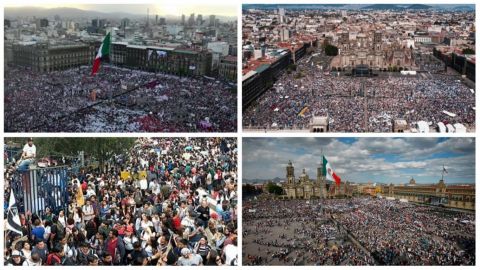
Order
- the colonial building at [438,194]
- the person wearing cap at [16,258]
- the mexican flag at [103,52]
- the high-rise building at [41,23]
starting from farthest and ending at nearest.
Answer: the mexican flag at [103,52] < the high-rise building at [41,23] < the person wearing cap at [16,258] < the colonial building at [438,194]

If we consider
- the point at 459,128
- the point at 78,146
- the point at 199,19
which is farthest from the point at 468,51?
the point at 78,146

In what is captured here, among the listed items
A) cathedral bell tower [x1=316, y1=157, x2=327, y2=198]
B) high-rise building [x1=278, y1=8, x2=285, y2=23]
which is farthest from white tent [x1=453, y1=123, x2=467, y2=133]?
high-rise building [x1=278, y1=8, x2=285, y2=23]

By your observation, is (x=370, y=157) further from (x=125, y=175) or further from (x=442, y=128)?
(x=125, y=175)

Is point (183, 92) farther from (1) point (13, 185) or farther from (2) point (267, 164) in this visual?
(1) point (13, 185)

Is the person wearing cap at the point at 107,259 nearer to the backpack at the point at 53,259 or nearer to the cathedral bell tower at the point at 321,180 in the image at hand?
the backpack at the point at 53,259

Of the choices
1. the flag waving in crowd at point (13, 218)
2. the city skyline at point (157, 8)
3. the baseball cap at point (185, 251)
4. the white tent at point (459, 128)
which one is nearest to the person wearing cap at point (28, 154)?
the flag waving in crowd at point (13, 218)

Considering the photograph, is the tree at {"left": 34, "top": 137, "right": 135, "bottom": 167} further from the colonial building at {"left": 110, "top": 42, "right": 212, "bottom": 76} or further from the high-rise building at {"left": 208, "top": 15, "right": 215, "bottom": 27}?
the high-rise building at {"left": 208, "top": 15, "right": 215, "bottom": 27}
